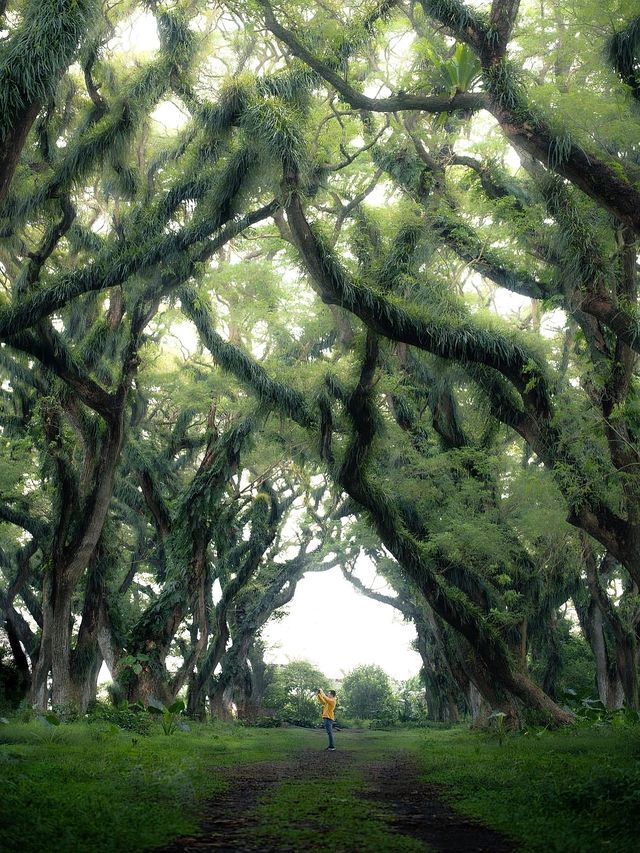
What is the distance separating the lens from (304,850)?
4465 mm

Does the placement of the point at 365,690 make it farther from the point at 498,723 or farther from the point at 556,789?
the point at 556,789

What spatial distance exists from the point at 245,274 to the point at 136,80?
272 inches

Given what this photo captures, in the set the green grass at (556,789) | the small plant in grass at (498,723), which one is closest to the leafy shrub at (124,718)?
the green grass at (556,789)

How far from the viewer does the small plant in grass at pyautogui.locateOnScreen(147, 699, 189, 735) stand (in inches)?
555

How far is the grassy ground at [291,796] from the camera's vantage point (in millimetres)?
4629

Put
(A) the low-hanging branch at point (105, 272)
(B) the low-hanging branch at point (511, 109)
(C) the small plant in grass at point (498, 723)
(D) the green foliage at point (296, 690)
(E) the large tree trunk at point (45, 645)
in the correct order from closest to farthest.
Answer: (B) the low-hanging branch at point (511, 109), (A) the low-hanging branch at point (105, 272), (C) the small plant in grass at point (498, 723), (E) the large tree trunk at point (45, 645), (D) the green foliage at point (296, 690)

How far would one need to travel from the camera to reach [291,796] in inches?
276

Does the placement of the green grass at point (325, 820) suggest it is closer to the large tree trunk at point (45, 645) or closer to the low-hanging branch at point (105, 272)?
the low-hanging branch at point (105, 272)

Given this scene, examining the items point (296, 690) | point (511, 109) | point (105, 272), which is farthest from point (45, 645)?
point (296, 690)

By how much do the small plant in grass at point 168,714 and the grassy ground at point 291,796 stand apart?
3380mm

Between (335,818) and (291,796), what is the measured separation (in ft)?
4.69

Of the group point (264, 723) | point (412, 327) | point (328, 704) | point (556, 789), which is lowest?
point (264, 723)

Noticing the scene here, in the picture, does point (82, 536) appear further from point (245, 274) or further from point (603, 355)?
point (603, 355)

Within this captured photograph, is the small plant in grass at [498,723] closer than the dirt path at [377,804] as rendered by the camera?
No
